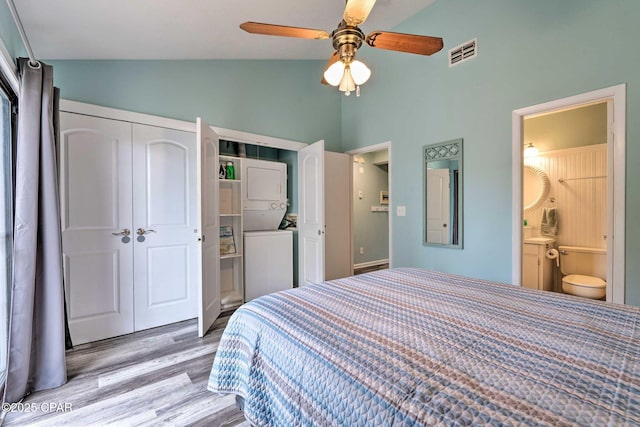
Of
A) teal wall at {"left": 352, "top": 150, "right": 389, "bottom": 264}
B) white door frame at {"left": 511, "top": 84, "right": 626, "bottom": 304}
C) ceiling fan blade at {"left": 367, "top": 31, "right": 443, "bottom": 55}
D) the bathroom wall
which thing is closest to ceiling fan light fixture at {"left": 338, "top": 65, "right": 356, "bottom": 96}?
ceiling fan blade at {"left": 367, "top": 31, "right": 443, "bottom": 55}

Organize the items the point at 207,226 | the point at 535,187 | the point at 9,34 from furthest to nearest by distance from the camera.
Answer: the point at 535,187
the point at 207,226
the point at 9,34

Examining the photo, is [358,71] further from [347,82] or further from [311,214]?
[311,214]

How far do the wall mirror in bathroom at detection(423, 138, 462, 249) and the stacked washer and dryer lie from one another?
1.76 m

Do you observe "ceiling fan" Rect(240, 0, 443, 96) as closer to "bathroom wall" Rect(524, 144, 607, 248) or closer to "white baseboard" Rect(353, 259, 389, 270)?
"bathroom wall" Rect(524, 144, 607, 248)

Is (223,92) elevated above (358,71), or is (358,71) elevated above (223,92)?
(223,92)

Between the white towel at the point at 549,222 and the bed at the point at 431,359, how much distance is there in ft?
8.81

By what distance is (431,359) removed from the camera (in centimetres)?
78

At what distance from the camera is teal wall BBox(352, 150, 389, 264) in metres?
5.08

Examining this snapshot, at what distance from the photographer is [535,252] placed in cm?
321

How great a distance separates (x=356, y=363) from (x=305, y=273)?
2.87 metres

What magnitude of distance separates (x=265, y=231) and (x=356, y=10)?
268cm

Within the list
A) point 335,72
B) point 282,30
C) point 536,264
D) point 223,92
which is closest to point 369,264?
point 536,264

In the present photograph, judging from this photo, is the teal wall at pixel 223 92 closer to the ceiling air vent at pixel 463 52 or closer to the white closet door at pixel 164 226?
the white closet door at pixel 164 226

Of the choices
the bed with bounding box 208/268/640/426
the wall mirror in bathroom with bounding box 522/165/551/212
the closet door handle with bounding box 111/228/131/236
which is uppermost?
the wall mirror in bathroom with bounding box 522/165/551/212
